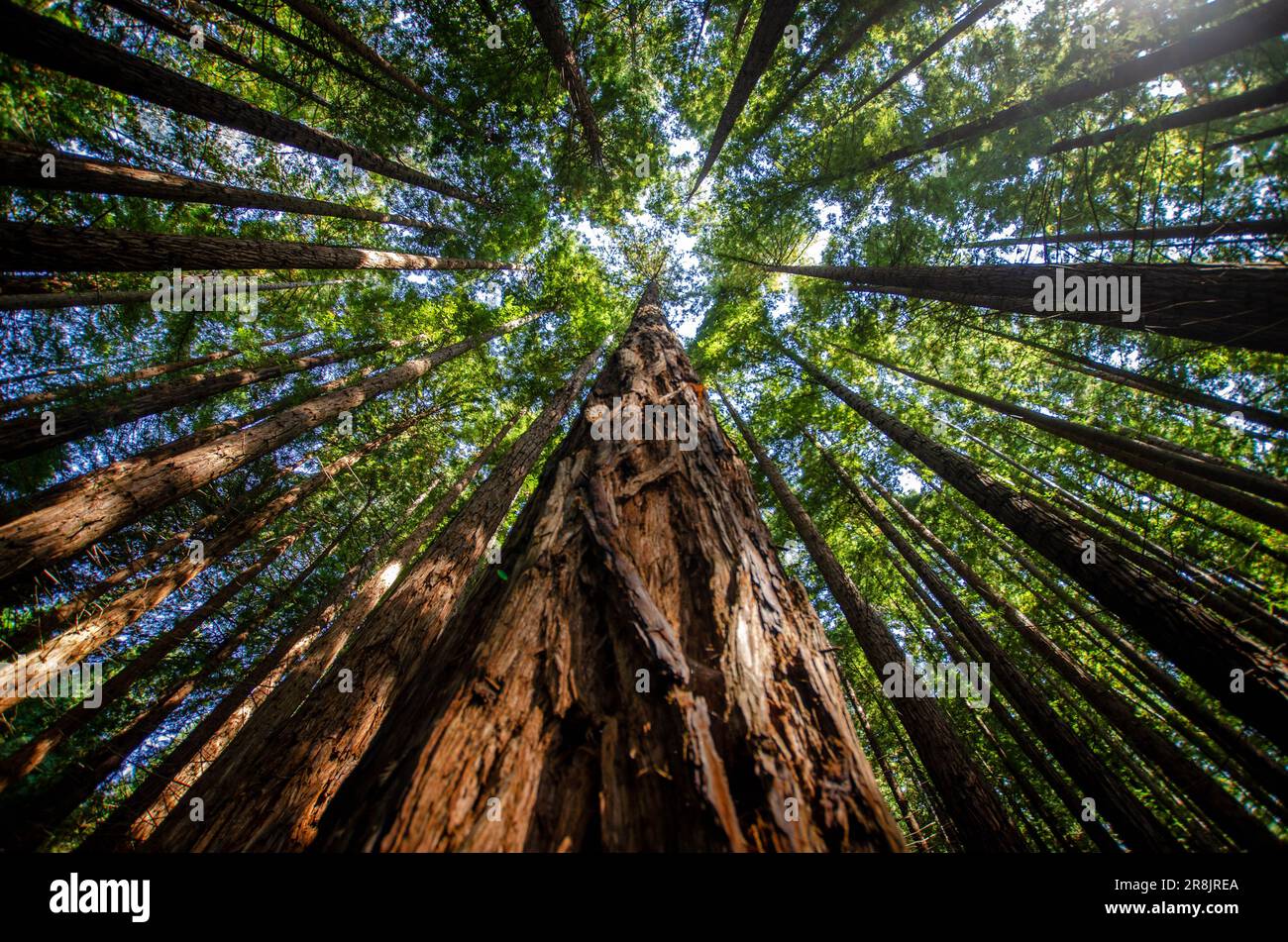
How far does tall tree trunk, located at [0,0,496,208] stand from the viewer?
343cm

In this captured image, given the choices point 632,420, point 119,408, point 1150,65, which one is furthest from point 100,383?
point 1150,65

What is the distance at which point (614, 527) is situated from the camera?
1.82 meters

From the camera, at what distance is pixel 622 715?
1.25 m

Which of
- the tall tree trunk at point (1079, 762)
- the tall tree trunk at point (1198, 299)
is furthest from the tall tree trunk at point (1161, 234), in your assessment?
the tall tree trunk at point (1079, 762)

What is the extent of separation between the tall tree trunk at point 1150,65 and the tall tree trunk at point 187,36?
1091cm

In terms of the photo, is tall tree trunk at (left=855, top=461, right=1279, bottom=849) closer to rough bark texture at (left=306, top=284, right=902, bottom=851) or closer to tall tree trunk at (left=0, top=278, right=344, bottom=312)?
rough bark texture at (left=306, top=284, right=902, bottom=851)

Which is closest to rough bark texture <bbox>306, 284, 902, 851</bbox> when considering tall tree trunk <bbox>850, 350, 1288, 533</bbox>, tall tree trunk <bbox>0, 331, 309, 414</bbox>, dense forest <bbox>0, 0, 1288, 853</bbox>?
dense forest <bbox>0, 0, 1288, 853</bbox>

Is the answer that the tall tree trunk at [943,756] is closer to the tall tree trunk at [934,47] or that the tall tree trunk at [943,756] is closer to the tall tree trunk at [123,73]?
the tall tree trunk at [934,47]

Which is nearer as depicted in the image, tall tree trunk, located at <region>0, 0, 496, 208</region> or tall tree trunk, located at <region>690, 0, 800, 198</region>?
tall tree trunk, located at <region>0, 0, 496, 208</region>

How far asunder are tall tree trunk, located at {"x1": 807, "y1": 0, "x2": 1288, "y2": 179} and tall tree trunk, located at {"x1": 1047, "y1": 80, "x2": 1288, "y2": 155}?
392mm

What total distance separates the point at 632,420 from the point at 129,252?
4.97m

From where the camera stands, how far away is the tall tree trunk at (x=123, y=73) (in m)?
3.43

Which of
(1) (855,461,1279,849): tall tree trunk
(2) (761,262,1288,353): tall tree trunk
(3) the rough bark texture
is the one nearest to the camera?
(3) the rough bark texture
